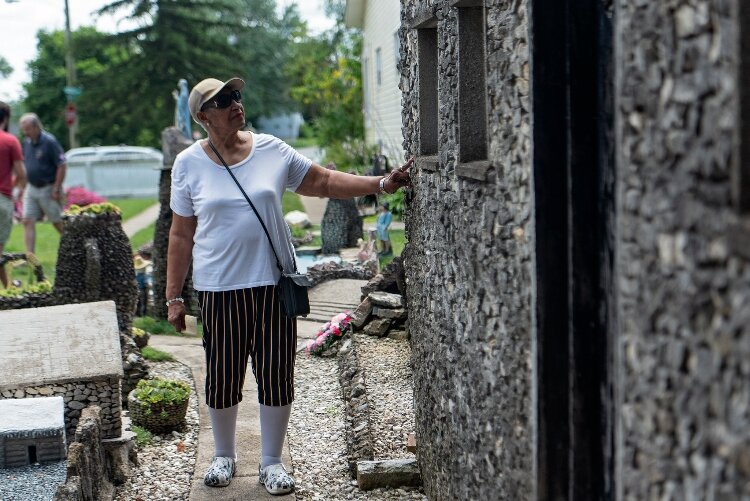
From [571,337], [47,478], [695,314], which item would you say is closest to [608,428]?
Result: [571,337]

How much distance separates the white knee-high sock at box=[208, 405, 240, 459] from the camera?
5.11 m

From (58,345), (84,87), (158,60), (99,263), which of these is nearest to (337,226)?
(99,263)

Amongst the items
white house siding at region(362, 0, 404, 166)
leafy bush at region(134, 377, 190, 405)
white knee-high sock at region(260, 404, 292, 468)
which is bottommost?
leafy bush at region(134, 377, 190, 405)

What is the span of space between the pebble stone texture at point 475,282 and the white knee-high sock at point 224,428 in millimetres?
959

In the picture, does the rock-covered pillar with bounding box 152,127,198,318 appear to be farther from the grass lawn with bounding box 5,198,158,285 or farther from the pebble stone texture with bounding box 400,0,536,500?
the pebble stone texture with bounding box 400,0,536,500

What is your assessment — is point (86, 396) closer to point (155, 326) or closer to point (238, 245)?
point (238, 245)

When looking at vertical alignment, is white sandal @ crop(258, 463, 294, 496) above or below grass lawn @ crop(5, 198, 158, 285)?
below

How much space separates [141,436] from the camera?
21.4ft

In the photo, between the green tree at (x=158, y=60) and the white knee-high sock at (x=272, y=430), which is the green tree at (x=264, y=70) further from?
the white knee-high sock at (x=272, y=430)

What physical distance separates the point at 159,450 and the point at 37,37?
50.2 metres

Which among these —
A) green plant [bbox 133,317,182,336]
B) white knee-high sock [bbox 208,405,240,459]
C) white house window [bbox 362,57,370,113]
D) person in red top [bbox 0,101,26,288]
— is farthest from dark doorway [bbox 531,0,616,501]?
white house window [bbox 362,57,370,113]

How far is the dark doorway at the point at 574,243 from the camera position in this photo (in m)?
2.67

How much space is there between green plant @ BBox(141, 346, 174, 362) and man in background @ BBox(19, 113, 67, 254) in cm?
449

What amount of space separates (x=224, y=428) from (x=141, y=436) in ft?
5.13
